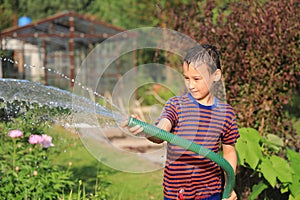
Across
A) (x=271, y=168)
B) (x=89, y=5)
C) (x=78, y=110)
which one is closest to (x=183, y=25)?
(x=271, y=168)

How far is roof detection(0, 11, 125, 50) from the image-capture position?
13.2 meters

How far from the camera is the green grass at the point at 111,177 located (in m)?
4.94

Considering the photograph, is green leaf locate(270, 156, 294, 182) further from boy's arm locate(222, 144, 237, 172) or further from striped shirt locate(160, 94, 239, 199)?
Answer: striped shirt locate(160, 94, 239, 199)

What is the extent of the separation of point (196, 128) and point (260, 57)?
1.94 m

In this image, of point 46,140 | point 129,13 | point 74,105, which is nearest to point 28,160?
point 46,140

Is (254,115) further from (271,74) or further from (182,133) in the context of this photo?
(182,133)

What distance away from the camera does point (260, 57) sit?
13.5ft

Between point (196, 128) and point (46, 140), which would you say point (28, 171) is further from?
point (196, 128)

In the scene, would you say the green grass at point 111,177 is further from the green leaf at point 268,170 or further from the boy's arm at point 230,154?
the boy's arm at point 230,154

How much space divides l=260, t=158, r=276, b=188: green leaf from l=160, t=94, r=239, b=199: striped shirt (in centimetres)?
110

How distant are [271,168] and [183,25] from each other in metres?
1.76

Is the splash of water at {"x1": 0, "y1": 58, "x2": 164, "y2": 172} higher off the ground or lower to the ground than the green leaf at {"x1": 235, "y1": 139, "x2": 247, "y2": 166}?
higher

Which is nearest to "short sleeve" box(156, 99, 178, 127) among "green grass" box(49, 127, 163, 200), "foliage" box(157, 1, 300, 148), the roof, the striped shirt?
the striped shirt

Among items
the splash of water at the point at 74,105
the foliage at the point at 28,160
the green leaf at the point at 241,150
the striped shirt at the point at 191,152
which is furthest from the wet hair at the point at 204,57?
the foliage at the point at 28,160
